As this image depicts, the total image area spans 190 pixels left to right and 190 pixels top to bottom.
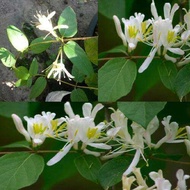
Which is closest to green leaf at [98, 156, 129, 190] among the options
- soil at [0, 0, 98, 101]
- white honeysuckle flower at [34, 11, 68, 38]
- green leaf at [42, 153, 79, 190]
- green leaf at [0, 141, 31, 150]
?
green leaf at [42, 153, 79, 190]

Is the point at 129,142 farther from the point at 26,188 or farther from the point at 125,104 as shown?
the point at 26,188

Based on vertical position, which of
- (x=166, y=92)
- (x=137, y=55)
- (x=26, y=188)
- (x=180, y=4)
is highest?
(x=180, y=4)

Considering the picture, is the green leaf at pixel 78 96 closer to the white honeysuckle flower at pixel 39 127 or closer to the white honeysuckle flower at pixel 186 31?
the white honeysuckle flower at pixel 39 127

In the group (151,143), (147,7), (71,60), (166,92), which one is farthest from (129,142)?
(147,7)

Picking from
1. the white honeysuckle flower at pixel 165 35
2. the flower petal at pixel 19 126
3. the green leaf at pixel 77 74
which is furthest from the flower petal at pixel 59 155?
the white honeysuckle flower at pixel 165 35

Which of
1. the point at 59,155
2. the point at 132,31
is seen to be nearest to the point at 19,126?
the point at 59,155

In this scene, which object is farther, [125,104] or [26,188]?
[26,188]

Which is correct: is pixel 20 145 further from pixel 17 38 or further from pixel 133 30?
pixel 133 30

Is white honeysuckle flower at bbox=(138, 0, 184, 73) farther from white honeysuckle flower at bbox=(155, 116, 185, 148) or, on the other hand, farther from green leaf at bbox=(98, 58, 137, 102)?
white honeysuckle flower at bbox=(155, 116, 185, 148)
